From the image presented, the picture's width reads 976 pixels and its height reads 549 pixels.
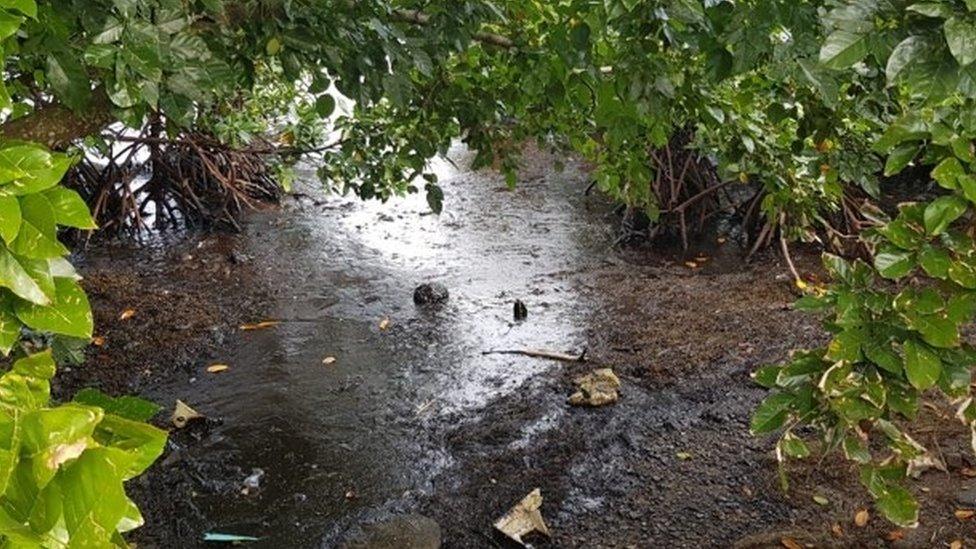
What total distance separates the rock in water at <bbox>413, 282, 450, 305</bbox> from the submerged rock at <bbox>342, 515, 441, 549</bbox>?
215cm

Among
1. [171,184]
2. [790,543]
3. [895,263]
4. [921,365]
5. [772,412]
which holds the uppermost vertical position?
[895,263]

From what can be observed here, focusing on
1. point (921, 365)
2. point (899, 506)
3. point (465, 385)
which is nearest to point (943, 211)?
point (921, 365)

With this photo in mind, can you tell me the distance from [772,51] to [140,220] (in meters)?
5.86

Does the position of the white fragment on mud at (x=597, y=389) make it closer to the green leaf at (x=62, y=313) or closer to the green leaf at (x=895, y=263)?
the green leaf at (x=895, y=263)

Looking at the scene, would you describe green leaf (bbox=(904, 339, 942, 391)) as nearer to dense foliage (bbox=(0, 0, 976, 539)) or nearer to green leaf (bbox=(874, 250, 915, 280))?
dense foliage (bbox=(0, 0, 976, 539))

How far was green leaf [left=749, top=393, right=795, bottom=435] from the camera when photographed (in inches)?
57.4

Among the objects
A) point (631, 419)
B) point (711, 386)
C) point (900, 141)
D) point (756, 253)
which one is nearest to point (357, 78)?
point (900, 141)

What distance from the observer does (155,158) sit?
661cm

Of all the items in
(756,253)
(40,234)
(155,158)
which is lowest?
(756,253)

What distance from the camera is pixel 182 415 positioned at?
11.9 ft

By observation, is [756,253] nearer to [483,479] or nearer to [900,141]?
[483,479]

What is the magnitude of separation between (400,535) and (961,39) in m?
2.41

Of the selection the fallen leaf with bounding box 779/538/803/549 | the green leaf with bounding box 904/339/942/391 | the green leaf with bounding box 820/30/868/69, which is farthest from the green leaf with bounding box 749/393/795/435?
the fallen leaf with bounding box 779/538/803/549

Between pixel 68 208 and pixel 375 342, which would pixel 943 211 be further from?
pixel 375 342
